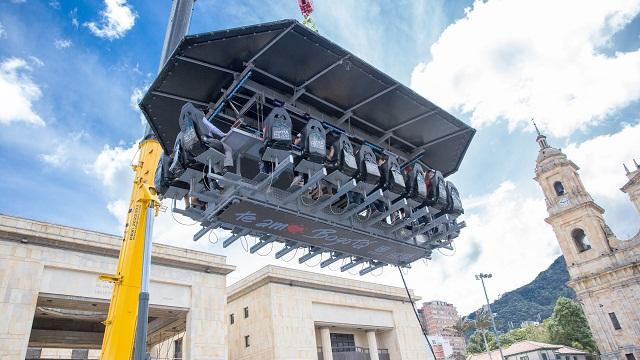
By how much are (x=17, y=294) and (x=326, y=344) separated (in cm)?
2375

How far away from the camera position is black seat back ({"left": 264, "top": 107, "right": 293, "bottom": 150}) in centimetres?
836

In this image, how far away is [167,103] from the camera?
9836 mm

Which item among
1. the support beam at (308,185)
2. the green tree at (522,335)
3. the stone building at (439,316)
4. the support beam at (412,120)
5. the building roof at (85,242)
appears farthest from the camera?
the stone building at (439,316)

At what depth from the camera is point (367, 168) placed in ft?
32.2

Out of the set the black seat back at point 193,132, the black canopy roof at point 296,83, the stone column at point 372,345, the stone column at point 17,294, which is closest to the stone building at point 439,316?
the stone column at point 372,345

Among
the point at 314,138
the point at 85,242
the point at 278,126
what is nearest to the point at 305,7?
the point at 314,138

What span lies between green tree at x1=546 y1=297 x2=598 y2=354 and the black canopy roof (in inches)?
2972

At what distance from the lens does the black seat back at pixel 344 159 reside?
31.0ft

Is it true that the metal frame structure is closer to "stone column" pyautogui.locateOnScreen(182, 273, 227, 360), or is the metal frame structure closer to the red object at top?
the red object at top

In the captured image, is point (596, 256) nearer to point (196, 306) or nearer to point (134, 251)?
point (196, 306)

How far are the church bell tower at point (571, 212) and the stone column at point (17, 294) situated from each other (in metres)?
58.1

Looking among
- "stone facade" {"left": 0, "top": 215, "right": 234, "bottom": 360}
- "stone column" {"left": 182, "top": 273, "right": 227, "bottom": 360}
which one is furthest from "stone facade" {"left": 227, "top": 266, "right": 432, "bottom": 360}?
"stone facade" {"left": 0, "top": 215, "right": 234, "bottom": 360}

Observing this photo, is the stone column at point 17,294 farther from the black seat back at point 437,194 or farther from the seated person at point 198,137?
the black seat back at point 437,194

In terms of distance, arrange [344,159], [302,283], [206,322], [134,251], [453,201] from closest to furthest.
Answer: [344,159] < [134,251] < [453,201] < [206,322] < [302,283]
